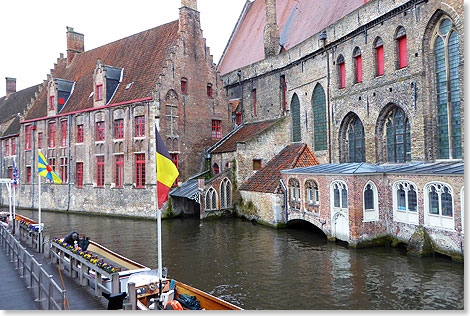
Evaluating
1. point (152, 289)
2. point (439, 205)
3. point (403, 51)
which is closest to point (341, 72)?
point (403, 51)

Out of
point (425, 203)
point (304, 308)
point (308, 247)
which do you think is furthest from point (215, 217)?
point (304, 308)

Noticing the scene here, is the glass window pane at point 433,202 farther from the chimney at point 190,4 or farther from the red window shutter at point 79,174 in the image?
the red window shutter at point 79,174

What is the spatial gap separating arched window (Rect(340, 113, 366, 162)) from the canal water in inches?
185

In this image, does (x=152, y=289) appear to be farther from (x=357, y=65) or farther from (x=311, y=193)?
(x=357, y=65)

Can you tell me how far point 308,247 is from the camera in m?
14.3

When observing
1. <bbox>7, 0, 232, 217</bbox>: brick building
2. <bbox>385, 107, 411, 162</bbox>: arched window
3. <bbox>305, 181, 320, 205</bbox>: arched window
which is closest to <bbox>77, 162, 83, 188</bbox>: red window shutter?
<bbox>7, 0, 232, 217</bbox>: brick building

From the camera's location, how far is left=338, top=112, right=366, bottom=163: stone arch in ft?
59.9

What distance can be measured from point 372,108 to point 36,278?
14567 millimetres

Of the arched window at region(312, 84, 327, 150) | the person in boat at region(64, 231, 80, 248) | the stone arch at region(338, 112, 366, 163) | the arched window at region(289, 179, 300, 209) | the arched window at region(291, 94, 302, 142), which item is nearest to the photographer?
the person in boat at region(64, 231, 80, 248)

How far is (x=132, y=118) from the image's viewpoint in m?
23.4

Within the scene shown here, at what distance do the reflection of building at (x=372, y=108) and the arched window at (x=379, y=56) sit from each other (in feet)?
0.16

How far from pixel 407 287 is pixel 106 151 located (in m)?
20.8

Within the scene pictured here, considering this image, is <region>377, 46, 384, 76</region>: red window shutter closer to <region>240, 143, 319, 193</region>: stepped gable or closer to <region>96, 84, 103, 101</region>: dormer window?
<region>240, 143, 319, 193</region>: stepped gable

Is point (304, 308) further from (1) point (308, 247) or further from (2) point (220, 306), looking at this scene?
(1) point (308, 247)
